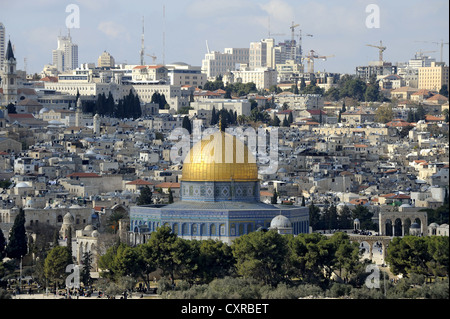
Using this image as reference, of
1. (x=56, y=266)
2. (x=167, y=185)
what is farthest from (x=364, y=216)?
(x=56, y=266)

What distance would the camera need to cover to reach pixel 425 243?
47719 millimetres

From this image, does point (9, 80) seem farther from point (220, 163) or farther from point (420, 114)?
point (220, 163)

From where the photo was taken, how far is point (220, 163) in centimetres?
5422

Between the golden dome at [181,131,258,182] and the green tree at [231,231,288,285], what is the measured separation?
22.9 feet

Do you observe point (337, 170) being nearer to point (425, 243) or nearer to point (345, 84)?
point (425, 243)

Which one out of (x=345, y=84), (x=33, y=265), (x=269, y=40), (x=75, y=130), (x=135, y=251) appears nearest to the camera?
(x=135, y=251)

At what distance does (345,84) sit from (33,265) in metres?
94.8

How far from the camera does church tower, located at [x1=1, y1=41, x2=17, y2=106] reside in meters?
109

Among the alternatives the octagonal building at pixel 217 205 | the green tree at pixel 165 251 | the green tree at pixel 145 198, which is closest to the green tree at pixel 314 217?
the green tree at pixel 145 198

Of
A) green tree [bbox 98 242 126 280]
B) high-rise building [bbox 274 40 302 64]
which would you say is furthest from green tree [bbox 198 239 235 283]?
high-rise building [bbox 274 40 302 64]

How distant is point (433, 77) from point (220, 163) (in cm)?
10231

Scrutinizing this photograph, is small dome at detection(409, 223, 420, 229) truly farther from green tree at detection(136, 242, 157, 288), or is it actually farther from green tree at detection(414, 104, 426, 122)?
green tree at detection(414, 104, 426, 122)

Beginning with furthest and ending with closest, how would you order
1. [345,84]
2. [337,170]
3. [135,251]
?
1. [345,84]
2. [337,170]
3. [135,251]

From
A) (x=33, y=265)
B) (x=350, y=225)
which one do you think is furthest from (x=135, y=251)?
(x=350, y=225)
